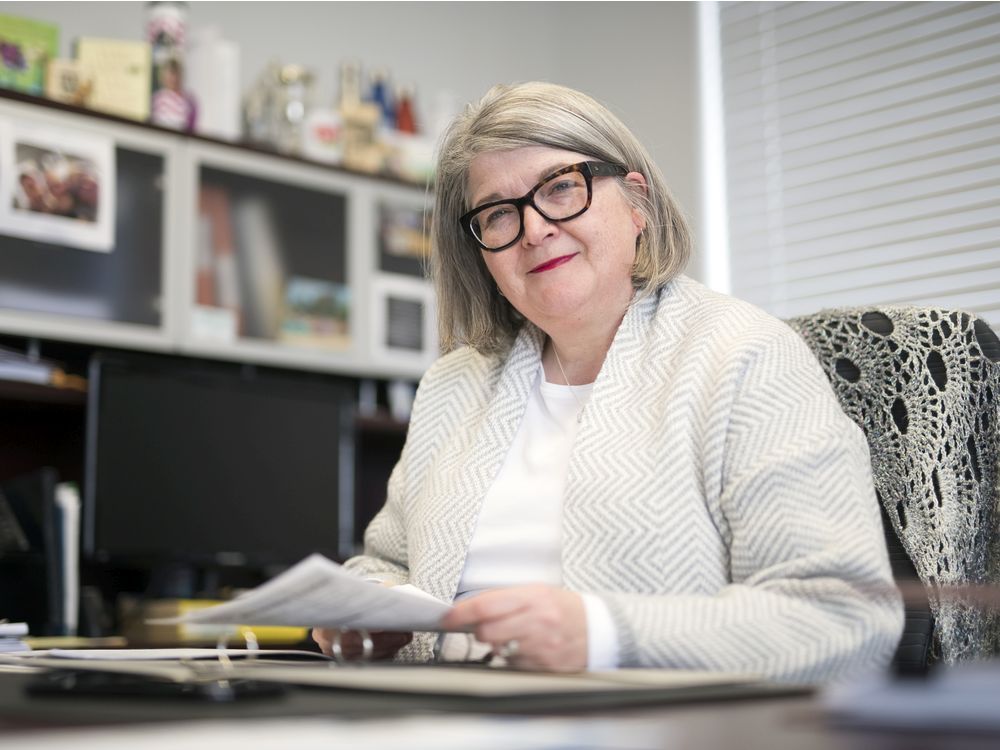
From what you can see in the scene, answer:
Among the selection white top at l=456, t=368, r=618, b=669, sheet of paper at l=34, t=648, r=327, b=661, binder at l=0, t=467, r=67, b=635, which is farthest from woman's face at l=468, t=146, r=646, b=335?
binder at l=0, t=467, r=67, b=635

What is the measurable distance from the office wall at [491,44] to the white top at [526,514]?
2.04 m

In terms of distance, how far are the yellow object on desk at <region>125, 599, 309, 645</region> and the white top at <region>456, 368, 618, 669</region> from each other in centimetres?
89

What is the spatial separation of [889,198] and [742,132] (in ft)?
1.97

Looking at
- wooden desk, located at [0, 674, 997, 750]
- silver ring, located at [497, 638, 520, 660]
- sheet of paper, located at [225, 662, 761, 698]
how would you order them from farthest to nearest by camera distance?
silver ring, located at [497, 638, 520, 660], sheet of paper, located at [225, 662, 761, 698], wooden desk, located at [0, 674, 997, 750]

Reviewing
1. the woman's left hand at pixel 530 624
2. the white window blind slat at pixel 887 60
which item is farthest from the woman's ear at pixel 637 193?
the white window blind slat at pixel 887 60

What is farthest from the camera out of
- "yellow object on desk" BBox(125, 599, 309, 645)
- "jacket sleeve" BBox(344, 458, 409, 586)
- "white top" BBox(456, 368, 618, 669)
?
"yellow object on desk" BBox(125, 599, 309, 645)

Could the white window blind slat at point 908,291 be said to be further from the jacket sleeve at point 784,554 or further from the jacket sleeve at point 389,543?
the jacket sleeve at point 784,554

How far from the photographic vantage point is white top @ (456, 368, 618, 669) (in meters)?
1.34

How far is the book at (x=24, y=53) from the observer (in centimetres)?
282

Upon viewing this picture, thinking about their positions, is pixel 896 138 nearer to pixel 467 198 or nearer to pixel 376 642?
pixel 467 198

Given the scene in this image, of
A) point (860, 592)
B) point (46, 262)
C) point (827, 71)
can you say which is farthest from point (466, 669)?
point (827, 71)

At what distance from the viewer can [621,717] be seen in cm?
59

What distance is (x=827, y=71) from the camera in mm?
3199

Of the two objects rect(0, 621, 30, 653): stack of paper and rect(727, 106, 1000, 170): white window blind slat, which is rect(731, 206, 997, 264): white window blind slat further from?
rect(0, 621, 30, 653): stack of paper
